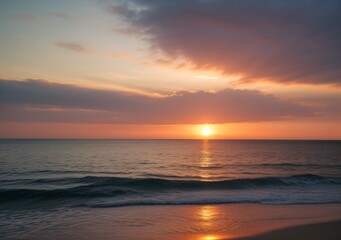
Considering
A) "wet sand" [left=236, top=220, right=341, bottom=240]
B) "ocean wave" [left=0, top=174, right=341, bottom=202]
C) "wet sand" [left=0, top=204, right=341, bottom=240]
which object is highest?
"wet sand" [left=236, top=220, right=341, bottom=240]

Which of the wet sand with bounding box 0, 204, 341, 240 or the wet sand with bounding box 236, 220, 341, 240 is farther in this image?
the wet sand with bounding box 0, 204, 341, 240

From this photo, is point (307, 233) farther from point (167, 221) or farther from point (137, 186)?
point (137, 186)

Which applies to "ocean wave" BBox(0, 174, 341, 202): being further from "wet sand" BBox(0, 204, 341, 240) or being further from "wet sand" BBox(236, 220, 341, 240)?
"wet sand" BBox(236, 220, 341, 240)

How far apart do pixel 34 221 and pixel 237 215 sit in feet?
31.7

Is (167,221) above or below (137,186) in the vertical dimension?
above

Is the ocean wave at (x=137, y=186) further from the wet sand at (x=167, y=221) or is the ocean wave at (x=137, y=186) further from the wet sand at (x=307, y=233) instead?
the wet sand at (x=307, y=233)

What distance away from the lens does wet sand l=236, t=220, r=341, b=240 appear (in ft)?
35.5

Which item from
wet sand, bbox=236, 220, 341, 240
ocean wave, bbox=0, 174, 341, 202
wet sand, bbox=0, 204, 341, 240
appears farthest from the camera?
ocean wave, bbox=0, 174, 341, 202

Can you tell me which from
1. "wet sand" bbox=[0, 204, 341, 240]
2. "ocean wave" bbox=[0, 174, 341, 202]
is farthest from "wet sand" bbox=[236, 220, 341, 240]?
"ocean wave" bbox=[0, 174, 341, 202]

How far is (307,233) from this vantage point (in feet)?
37.2

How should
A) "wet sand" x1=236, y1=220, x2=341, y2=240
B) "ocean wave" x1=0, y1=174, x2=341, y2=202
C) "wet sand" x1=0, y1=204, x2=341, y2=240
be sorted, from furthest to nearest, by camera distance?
"ocean wave" x1=0, y1=174, x2=341, y2=202 → "wet sand" x1=0, y1=204, x2=341, y2=240 → "wet sand" x1=236, y1=220, x2=341, y2=240

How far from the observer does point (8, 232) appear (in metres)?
11.6

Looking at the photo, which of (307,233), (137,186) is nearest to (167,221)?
(307,233)

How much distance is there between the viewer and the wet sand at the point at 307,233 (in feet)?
35.5
